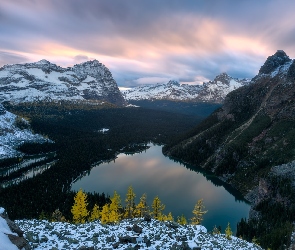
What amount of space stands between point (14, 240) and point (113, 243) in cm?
1107

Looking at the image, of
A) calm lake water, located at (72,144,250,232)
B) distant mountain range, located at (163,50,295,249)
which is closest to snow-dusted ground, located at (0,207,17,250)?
distant mountain range, located at (163,50,295,249)

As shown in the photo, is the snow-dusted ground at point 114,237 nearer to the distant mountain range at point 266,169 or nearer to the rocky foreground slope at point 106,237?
the rocky foreground slope at point 106,237

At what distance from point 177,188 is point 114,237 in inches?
4937

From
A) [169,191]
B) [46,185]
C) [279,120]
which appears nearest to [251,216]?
[169,191]

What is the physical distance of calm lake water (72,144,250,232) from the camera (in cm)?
12069

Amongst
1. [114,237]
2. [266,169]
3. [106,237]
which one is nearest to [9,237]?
[106,237]

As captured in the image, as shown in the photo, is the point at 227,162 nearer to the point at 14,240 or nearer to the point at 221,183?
the point at 221,183

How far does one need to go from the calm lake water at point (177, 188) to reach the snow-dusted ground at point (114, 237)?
238 ft

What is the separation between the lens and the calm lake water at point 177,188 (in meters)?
121

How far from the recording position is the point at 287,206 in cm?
11006

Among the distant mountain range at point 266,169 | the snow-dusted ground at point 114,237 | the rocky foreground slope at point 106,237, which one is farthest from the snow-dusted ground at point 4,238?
the distant mountain range at point 266,169

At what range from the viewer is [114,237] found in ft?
109

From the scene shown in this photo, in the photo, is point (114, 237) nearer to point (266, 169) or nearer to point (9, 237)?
point (9, 237)

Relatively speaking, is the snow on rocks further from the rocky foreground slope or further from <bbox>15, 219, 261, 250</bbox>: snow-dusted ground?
<bbox>15, 219, 261, 250</bbox>: snow-dusted ground
